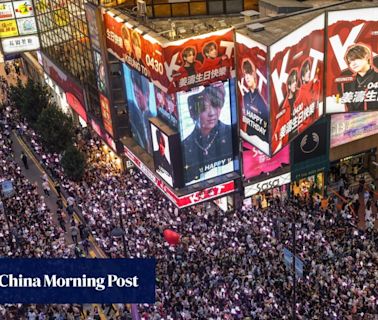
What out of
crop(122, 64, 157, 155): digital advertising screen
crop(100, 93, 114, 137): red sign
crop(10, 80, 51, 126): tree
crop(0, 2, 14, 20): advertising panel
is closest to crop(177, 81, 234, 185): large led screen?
crop(122, 64, 157, 155): digital advertising screen

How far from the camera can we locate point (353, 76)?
41.1 meters

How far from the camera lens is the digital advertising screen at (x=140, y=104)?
4397 cm

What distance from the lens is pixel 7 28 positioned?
182 ft

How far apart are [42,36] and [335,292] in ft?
121

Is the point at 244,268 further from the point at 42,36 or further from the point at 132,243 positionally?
the point at 42,36

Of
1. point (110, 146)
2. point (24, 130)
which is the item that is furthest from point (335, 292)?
point (24, 130)

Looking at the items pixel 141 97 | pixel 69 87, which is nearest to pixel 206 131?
pixel 141 97

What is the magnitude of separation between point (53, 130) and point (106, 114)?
447cm

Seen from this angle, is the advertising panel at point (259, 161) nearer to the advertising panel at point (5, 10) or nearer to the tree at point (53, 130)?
the tree at point (53, 130)

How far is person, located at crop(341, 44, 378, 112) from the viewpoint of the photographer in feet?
132

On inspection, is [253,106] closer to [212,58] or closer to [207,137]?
[212,58]

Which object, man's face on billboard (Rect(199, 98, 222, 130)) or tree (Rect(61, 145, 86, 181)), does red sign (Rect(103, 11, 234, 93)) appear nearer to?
man's face on billboard (Rect(199, 98, 222, 130))

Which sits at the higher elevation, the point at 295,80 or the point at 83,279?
the point at 295,80

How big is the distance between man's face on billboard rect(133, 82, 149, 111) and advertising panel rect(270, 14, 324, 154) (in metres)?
9.70
